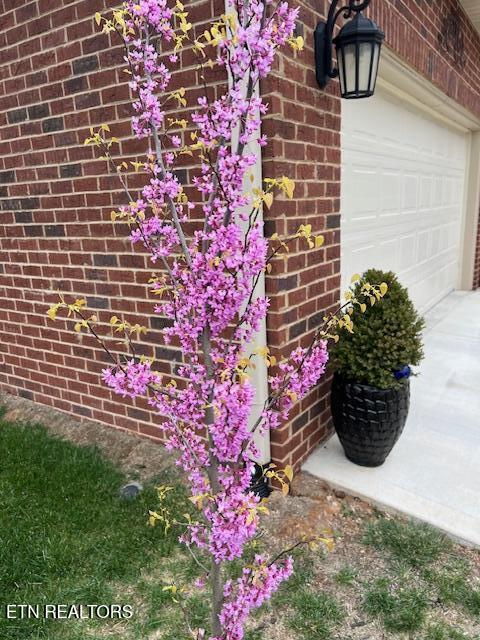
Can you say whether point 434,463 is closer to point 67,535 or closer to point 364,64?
point 67,535

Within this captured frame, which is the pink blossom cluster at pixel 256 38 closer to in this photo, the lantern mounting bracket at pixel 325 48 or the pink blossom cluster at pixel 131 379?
the pink blossom cluster at pixel 131 379

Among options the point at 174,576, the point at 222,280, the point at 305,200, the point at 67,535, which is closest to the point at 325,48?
the point at 305,200

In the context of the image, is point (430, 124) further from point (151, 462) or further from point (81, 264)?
point (151, 462)

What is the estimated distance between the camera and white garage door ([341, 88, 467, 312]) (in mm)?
3852

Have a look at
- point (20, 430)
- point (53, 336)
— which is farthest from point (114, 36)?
point (20, 430)

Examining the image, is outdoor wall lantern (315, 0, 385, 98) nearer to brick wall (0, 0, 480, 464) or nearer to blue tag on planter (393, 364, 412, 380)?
brick wall (0, 0, 480, 464)

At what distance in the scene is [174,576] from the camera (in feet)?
7.03

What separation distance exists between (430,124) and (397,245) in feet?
5.82

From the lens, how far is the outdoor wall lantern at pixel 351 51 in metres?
2.47

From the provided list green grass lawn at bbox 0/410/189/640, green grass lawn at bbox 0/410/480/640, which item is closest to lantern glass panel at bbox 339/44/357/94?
green grass lawn at bbox 0/410/480/640

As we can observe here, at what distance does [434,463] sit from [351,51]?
2.36 metres

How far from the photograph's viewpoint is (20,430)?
140 inches

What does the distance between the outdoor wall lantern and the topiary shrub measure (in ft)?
3.58

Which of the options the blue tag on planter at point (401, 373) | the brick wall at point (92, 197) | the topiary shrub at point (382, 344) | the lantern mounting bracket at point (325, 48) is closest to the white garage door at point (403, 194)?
the brick wall at point (92, 197)
